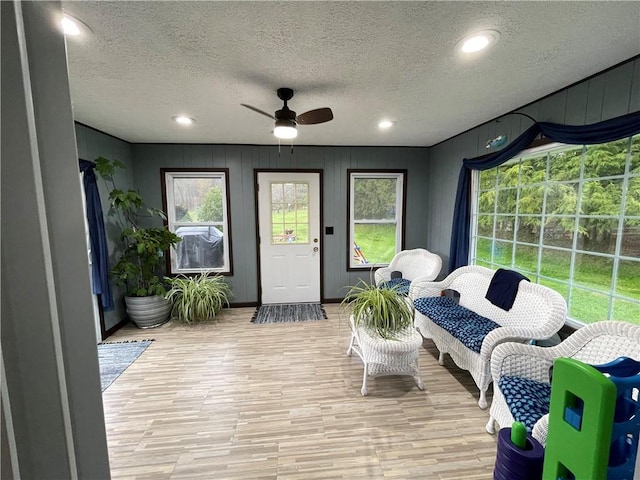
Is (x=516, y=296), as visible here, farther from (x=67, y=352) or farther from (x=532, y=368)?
(x=67, y=352)

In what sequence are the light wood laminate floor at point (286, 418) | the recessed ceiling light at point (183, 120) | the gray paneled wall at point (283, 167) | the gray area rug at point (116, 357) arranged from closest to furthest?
the light wood laminate floor at point (286, 418)
the gray area rug at point (116, 357)
the recessed ceiling light at point (183, 120)
the gray paneled wall at point (283, 167)

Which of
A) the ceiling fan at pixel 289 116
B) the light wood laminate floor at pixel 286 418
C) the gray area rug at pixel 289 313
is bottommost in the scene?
the light wood laminate floor at pixel 286 418

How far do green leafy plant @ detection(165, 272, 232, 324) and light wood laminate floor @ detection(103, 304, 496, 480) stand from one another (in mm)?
624

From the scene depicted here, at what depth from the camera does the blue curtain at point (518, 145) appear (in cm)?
164

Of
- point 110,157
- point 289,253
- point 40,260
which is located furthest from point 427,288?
point 110,157

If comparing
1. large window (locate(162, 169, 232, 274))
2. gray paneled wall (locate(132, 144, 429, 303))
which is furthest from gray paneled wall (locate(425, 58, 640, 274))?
large window (locate(162, 169, 232, 274))

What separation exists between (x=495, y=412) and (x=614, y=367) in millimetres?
1017

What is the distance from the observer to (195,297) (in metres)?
3.37

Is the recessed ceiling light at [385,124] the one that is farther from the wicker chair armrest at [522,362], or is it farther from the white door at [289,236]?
the wicker chair armrest at [522,362]

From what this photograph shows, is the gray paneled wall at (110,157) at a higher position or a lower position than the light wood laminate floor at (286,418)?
higher

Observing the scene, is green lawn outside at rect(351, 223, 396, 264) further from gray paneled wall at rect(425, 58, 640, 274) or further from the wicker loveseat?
the wicker loveseat

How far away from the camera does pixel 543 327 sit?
184 cm

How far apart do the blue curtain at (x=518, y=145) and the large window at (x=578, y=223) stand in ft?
0.55

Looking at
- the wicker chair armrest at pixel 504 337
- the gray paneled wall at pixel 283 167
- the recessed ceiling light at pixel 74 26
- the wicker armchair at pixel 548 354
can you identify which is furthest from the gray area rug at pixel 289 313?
the recessed ceiling light at pixel 74 26
